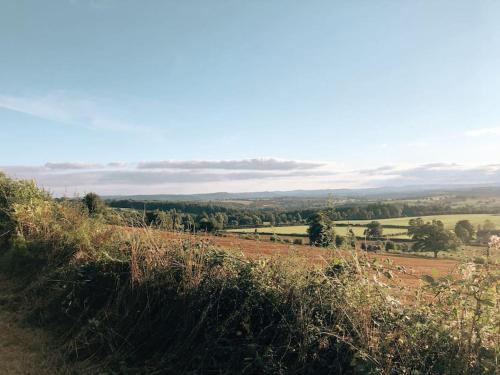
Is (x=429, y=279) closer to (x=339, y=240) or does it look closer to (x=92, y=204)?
(x=339, y=240)

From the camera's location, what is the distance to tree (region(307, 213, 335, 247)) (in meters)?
5.34

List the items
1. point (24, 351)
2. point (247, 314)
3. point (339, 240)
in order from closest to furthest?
1. point (247, 314)
2. point (24, 351)
3. point (339, 240)

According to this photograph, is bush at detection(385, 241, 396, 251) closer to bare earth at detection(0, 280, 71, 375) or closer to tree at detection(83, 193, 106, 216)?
bare earth at detection(0, 280, 71, 375)

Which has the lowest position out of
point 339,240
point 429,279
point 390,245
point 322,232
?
point 390,245

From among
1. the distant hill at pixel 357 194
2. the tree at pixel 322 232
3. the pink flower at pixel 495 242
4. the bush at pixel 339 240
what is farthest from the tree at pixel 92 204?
the pink flower at pixel 495 242

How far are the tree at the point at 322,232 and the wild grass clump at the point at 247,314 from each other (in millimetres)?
627

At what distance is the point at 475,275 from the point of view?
133 inches

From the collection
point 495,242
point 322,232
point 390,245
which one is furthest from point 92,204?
point 495,242

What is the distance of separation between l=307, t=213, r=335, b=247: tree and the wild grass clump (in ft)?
2.06

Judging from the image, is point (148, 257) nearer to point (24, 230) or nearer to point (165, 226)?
point (165, 226)

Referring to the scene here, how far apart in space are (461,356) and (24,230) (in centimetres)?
974

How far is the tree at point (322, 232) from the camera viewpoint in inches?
210

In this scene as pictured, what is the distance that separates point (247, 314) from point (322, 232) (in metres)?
1.72

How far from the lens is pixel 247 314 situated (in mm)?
4352
